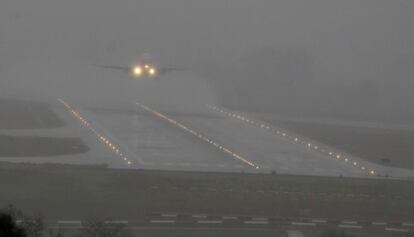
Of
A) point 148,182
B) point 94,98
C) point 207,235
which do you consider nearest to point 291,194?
point 148,182

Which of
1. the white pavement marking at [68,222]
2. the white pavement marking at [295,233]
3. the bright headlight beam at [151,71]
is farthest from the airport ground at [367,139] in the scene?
the white pavement marking at [68,222]

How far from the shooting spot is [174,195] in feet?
105

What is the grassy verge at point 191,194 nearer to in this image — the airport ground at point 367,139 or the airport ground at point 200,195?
the airport ground at point 200,195

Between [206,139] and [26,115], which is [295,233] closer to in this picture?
[206,139]

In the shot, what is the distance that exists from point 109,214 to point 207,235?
4.30 meters

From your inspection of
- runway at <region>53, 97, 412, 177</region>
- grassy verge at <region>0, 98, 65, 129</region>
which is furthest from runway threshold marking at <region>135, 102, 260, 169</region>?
grassy verge at <region>0, 98, 65, 129</region>

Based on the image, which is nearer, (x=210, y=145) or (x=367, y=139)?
(x=210, y=145)

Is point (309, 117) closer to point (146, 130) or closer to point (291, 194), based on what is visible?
point (146, 130)

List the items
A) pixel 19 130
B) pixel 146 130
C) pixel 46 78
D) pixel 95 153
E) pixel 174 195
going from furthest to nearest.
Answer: pixel 46 78
pixel 146 130
pixel 19 130
pixel 95 153
pixel 174 195

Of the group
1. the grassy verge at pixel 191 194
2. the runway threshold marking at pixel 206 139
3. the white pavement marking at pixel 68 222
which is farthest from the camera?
the runway threshold marking at pixel 206 139

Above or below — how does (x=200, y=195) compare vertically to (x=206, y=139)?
below

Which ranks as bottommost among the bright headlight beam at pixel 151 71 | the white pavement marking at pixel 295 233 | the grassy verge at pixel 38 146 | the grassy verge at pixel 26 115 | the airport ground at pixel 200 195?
the white pavement marking at pixel 295 233

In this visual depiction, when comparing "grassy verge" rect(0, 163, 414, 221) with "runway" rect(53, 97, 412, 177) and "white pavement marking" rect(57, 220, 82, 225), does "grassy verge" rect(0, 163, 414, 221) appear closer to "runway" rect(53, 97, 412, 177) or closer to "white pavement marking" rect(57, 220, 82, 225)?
"white pavement marking" rect(57, 220, 82, 225)

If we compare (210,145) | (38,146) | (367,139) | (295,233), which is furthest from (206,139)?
(295,233)
